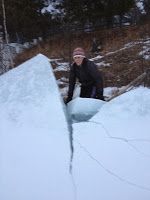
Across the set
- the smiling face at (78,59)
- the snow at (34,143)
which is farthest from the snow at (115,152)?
the smiling face at (78,59)

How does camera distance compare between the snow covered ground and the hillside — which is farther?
the hillside

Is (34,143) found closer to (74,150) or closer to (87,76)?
(74,150)

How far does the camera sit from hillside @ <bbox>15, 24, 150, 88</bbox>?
34.2ft

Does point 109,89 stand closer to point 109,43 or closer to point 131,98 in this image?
point 131,98

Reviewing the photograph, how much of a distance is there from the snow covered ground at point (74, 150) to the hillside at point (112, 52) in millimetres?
5848

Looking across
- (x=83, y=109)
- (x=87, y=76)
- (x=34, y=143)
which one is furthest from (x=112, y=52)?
(x=34, y=143)

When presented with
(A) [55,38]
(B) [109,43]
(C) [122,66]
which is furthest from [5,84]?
(A) [55,38]

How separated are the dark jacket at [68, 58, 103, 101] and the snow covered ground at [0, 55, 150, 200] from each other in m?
0.91

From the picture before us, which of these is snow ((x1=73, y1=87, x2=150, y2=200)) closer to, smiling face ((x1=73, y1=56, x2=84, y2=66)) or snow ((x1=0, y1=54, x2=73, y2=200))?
snow ((x1=0, y1=54, x2=73, y2=200))

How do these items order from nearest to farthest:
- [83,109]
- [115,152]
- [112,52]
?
1. [115,152]
2. [83,109]
3. [112,52]

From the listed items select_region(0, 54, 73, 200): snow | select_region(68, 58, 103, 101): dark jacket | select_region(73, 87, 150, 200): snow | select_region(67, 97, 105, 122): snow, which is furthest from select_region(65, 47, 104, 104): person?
select_region(73, 87, 150, 200): snow

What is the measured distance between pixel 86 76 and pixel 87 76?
0.4 inches

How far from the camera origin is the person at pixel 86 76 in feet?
15.4

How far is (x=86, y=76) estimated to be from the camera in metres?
4.90
